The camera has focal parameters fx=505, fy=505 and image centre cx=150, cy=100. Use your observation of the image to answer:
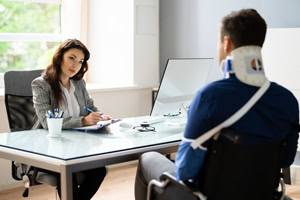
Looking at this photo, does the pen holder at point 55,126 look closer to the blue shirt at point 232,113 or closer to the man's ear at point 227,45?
the blue shirt at point 232,113

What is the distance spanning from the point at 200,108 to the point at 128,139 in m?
0.73

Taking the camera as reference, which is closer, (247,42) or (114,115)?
(247,42)

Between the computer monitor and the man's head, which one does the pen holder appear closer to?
the computer monitor

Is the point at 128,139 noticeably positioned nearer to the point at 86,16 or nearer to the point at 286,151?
the point at 286,151

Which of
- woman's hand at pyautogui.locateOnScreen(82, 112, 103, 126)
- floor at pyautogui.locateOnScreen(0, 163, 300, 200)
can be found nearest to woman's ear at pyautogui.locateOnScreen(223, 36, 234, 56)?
woman's hand at pyautogui.locateOnScreen(82, 112, 103, 126)

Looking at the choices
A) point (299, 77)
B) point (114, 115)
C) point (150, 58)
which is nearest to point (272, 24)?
point (299, 77)

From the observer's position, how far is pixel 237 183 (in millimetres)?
1833

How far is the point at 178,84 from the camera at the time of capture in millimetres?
2777

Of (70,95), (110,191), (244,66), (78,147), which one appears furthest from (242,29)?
(110,191)

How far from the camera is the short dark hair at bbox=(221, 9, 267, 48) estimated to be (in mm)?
1832

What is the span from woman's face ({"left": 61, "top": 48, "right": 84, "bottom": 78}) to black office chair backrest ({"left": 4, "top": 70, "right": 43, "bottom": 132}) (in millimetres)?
243

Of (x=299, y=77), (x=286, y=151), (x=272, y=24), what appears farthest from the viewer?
(x=272, y=24)

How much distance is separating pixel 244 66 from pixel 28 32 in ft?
10.8

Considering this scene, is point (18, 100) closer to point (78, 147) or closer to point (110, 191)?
point (78, 147)
